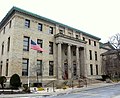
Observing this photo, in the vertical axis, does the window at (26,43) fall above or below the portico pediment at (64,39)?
below

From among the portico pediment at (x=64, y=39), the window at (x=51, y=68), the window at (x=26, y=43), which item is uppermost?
the portico pediment at (x=64, y=39)

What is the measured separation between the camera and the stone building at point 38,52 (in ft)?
98.4

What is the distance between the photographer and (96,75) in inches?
1877

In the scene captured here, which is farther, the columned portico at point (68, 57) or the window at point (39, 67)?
the columned portico at point (68, 57)

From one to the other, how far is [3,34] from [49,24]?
10181mm

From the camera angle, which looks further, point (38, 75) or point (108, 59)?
point (108, 59)

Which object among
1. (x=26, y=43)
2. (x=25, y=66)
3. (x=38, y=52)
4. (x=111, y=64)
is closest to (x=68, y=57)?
(x=38, y=52)

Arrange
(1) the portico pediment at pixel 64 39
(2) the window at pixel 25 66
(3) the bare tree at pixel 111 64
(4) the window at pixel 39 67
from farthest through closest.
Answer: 1. (3) the bare tree at pixel 111 64
2. (1) the portico pediment at pixel 64 39
3. (4) the window at pixel 39 67
4. (2) the window at pixel 25 66

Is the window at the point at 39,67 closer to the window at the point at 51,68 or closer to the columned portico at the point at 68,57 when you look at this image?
the window at the point at 51,68

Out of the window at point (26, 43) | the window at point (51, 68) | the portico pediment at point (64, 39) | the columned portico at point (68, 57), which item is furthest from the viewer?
the portico pediment at point (64, 39)

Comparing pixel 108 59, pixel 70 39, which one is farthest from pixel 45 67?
pixel 108 59

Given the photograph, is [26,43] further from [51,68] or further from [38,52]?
[51,68]

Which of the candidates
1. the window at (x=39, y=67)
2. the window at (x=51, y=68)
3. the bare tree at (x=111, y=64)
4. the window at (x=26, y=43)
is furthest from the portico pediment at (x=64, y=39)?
the bare tree at (x=111, y=64)

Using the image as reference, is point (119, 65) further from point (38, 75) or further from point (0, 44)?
point (0, 44)
